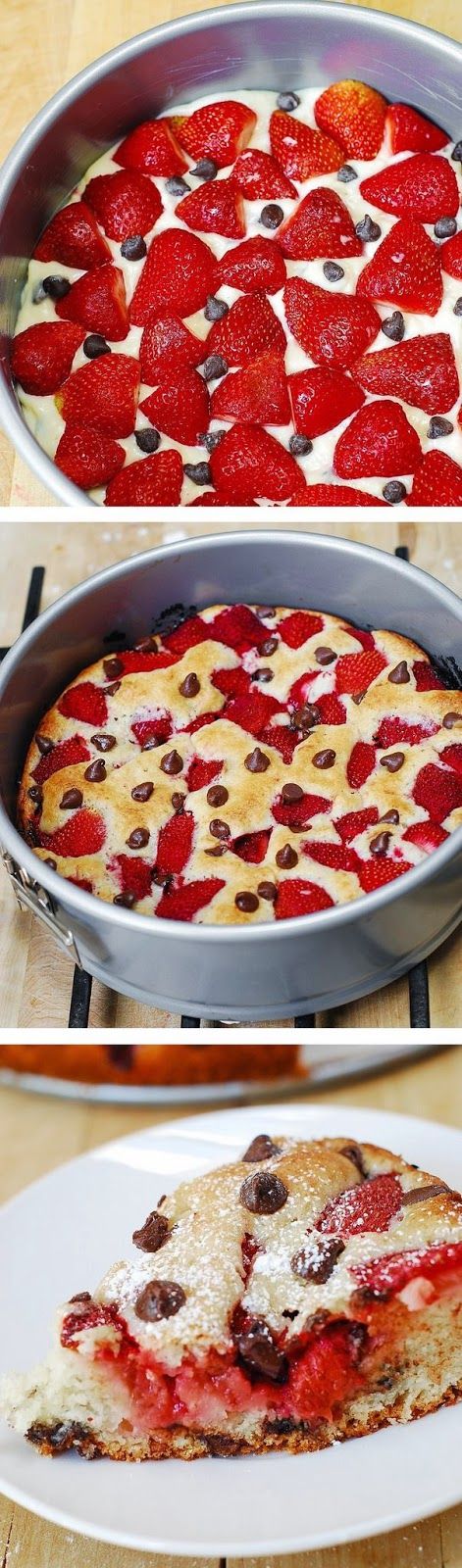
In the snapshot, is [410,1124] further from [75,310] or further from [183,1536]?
[75,310]

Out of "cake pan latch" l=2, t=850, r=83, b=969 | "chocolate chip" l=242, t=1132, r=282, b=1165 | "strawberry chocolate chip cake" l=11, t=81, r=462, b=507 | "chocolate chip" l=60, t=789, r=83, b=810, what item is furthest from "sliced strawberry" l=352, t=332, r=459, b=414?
"chocolate chip" l=242, t=1132, r=282, b=1165

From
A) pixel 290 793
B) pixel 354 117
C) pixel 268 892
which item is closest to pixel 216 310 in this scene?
pixel 354 117

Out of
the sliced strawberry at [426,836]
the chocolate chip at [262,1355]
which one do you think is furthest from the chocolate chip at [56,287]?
the chocolate chip at [262,1355]

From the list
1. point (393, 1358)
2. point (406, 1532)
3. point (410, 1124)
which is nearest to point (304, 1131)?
point (410, 1124)

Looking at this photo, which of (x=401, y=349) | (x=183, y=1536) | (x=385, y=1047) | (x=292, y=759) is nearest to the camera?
(x=183, y=1536)

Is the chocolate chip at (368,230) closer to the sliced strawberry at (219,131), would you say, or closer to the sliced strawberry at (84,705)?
the sliced strawberry at (219,131)

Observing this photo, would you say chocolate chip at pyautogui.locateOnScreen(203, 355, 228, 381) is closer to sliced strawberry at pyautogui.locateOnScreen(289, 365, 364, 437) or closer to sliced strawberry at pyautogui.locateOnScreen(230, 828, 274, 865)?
sliced strawberry at pyautogui.locateOnScreen(289, 365, 364, 437)
